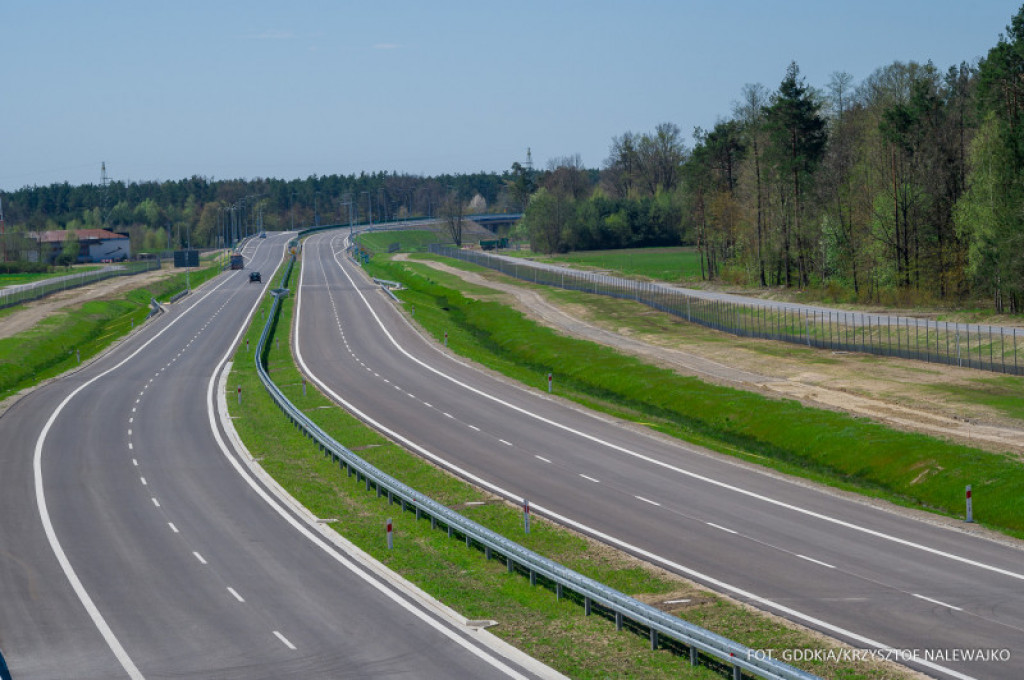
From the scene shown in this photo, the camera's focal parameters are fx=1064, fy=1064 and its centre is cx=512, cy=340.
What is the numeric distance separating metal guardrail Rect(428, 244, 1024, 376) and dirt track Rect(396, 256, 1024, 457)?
1751 mm

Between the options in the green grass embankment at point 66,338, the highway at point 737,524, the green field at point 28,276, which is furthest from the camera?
the green field at point 28,276

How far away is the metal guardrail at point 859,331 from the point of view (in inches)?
2517

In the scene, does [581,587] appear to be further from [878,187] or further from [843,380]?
[878,187]

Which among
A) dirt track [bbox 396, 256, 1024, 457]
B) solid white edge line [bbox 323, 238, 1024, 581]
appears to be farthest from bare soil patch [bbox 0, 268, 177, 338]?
dirt track [bbox 396, 256, 1024, 457]

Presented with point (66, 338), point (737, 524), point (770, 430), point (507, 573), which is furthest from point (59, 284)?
point (507, 573)

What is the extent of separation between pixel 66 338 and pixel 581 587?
7376cm

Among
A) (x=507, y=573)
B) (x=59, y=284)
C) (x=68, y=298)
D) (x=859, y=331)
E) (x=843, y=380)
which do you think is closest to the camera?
(x=507, y=573)

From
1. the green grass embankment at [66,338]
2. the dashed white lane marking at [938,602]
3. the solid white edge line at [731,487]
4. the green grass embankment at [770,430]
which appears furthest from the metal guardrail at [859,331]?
the green grass embankment at [66,338]

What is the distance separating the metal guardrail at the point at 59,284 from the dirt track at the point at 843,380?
57.3 meters

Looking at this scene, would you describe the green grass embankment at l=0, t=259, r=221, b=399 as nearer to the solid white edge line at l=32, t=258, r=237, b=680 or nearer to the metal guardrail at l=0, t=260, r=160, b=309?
the metal guardrail at l=0, t=260, r=160, b=309

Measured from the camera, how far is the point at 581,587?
23.7 metres

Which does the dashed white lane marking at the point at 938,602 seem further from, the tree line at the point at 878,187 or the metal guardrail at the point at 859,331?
the tree line at the point at 878,187

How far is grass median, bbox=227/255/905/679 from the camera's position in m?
21.0

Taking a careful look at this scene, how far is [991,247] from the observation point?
79.9 m
